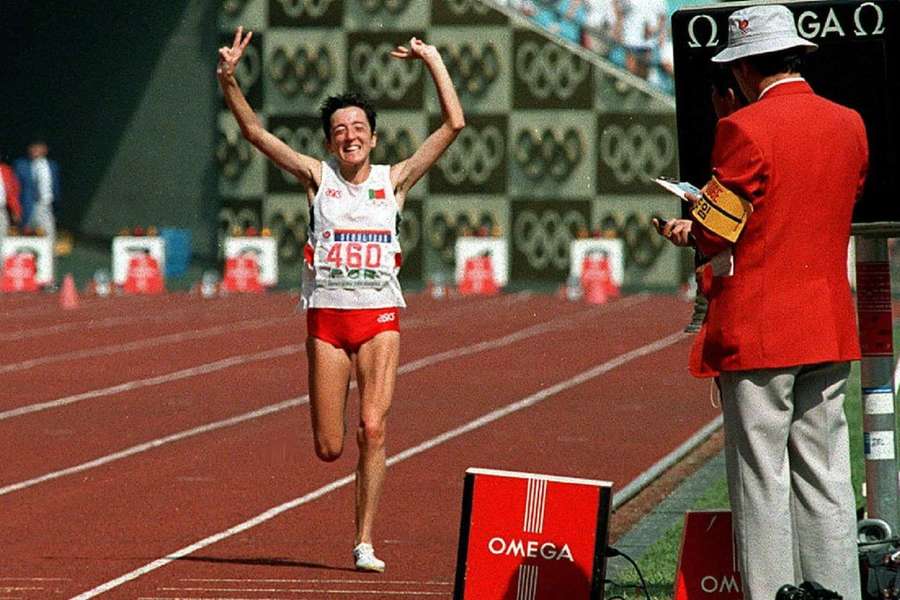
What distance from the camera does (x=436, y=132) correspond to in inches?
403

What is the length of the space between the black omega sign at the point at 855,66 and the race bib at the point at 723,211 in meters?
1.21

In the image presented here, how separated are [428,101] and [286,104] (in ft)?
7.74

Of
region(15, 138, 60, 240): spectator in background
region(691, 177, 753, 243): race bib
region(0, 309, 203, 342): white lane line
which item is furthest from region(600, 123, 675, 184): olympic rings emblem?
region(691, 177, 753, 243): race bib

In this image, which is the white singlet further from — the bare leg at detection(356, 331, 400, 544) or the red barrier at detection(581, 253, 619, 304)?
the red barrier at detection(581, 253, 619, 304)

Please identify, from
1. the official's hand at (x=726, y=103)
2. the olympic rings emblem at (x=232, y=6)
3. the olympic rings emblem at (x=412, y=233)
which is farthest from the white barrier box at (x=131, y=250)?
the official's hand at (x=726, y=103)

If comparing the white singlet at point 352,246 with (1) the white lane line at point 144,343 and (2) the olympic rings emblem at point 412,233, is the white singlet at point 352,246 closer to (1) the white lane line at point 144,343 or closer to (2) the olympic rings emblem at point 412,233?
(1) the white lane line at point 144,343

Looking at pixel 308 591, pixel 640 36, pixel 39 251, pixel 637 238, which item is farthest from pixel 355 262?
pixel 640 36

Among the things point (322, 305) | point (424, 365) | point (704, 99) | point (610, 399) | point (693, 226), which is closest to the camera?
point (693, 226)

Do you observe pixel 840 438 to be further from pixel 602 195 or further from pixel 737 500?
pixel 602 195

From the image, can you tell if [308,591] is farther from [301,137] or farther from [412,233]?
[301,137]

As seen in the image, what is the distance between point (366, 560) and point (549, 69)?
28.5 meters

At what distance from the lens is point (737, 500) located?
690 cm

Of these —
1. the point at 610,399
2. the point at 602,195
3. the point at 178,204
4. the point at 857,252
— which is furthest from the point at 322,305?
the point at 178,204

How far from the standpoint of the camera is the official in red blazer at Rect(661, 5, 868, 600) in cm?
676
